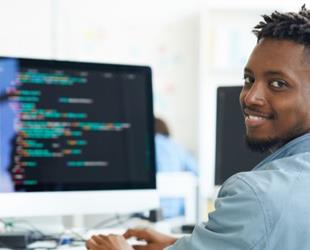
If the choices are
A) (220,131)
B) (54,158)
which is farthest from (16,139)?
(220,131)

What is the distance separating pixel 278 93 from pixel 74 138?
2.10ft

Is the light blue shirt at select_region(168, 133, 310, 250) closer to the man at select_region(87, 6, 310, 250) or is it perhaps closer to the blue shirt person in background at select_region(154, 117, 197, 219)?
the man at select_region(87, 6, 310, 250)

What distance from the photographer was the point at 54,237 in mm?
1492

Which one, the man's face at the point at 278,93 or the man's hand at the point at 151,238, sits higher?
the man's face at the point at 278,93

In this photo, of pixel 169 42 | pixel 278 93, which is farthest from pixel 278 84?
pixel 169 42

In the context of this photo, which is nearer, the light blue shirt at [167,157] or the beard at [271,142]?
the beard at [271,142]

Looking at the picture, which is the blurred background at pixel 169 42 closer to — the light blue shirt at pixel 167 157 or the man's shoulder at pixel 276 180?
the light blue shirt at pixel 167 157

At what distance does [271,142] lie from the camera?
39.2 inches

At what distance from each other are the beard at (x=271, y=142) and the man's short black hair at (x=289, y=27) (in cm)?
16

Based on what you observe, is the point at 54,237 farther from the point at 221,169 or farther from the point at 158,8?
the point at 158,8

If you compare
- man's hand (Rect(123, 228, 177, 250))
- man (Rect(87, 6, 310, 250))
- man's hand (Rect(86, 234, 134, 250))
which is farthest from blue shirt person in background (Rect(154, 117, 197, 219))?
man (Rect(87, 6, 310, 250))

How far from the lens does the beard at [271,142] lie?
3.17 feet

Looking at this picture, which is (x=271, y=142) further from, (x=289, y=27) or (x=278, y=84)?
(x=289, y=27)

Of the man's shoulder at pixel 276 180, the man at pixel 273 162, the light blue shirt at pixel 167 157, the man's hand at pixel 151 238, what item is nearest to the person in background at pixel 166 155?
the light blue shirt at pixel 167 157
